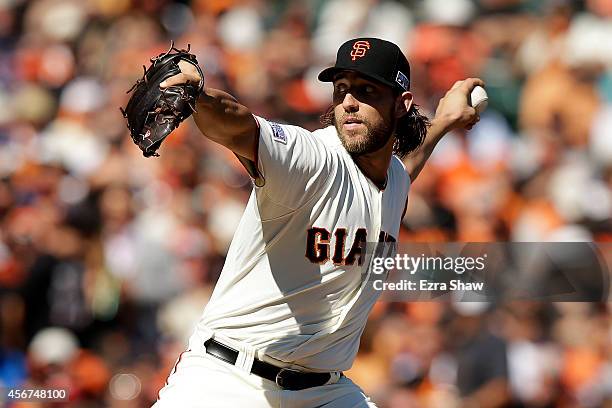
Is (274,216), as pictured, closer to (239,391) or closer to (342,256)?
(342,256)

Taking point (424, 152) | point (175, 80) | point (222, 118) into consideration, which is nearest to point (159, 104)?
point (175, 80)

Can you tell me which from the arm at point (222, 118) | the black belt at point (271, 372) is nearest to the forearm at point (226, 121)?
the arm at point (222, 118)

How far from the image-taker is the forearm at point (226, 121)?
12.0ft

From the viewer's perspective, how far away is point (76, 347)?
818cm

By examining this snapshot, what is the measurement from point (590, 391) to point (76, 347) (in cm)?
385

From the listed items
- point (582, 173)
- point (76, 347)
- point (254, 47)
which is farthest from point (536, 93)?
point (76, 347)

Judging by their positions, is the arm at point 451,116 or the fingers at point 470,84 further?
the fingers at point 470,84

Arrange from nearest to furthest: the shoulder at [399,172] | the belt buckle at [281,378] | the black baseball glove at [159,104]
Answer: the black baseball glove at [159,104] < the belt buckle at [281,378] < the shoulder at [399,172]

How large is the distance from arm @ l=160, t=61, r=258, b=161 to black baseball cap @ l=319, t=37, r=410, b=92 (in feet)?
2.63

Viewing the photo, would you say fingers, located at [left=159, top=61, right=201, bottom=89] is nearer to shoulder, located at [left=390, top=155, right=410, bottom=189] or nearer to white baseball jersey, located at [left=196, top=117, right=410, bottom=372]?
white baseball jersey, located at [left=196, top=117, right=410, bottom=372]

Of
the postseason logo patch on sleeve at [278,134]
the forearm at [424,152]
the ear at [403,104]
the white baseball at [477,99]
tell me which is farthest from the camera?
the white baseball at [477,99]

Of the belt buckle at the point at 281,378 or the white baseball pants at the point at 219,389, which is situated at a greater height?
the belt buckle at the point at 281,378

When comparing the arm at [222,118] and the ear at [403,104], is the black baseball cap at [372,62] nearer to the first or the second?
the ear at [403,104]

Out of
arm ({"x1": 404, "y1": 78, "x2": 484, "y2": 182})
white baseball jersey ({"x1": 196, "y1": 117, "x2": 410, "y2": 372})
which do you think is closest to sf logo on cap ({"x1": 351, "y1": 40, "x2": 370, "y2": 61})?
white baseball jersey ({"x1": 196, "y1": 117, "x2": 410, "y2": 372})
